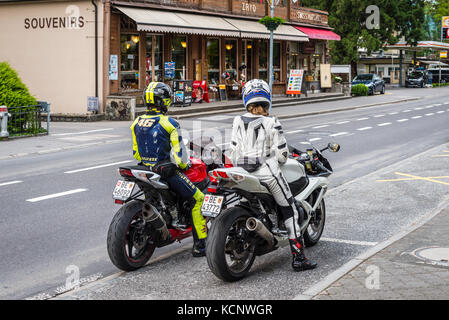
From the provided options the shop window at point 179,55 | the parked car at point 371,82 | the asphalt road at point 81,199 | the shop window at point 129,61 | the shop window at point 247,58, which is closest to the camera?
the asphalt road at point 81,199

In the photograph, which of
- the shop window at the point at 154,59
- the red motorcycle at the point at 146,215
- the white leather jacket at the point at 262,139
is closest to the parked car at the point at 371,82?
the shop window at the point at 154,59

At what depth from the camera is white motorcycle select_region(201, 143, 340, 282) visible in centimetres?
558

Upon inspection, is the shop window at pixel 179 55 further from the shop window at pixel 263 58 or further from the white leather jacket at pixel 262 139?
→ the white leather jacket at pixel 262 139

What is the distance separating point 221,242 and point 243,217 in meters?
0.36

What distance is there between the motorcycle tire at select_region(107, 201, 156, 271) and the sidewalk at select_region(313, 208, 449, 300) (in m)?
1.92

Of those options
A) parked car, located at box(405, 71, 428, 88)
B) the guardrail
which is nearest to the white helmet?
the guardrail

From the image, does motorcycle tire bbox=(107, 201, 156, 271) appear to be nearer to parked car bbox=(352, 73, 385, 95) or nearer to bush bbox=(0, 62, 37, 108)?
bush bbox=(0, 62, 37, 108)

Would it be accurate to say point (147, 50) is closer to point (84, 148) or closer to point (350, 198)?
point (84, 148)

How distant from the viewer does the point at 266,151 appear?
5914 millimetres

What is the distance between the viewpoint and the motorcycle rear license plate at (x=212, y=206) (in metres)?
5.69

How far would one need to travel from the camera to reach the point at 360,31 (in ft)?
176

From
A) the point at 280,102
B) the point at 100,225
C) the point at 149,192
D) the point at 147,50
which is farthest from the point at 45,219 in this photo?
the point at 280,102

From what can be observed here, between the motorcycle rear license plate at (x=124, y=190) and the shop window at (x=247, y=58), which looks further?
the shop window at (x=247, y=58)

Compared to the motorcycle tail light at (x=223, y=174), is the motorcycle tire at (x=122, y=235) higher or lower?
lower
